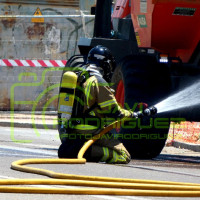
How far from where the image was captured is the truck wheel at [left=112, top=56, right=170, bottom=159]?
965 centimetres

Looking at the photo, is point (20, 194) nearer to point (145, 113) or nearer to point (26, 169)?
point (26, 169)

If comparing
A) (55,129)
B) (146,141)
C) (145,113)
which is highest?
(145,113)

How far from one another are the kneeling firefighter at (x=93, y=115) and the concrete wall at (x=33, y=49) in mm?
10522

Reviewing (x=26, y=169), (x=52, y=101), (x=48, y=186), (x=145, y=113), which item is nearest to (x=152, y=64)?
(x=145, y=113)

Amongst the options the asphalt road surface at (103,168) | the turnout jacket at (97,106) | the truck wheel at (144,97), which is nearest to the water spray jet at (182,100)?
the truck wheel at (144,97)

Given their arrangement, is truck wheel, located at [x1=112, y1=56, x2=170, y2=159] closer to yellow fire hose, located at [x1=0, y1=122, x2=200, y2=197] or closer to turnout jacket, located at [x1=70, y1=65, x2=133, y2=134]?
turnout jacket, located at [x1=70, y1=65, x2=133, y2=134]

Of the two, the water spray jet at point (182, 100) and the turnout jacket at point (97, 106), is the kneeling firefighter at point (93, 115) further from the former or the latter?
the water spray jet at point (182, 100)

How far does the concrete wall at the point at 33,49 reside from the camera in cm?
1922

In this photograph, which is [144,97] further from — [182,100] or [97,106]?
[97,106]

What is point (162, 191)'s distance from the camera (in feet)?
19.9

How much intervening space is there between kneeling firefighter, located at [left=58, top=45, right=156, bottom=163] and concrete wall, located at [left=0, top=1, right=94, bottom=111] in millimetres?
10522

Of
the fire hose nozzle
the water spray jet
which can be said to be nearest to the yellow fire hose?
the fire hose nozzle

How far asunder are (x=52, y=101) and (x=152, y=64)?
9.56 meters

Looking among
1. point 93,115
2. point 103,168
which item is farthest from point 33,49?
point 103,168
